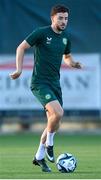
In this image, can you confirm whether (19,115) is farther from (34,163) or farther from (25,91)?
(34,163)

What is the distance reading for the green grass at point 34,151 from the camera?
378 inches

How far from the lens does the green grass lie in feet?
31.5

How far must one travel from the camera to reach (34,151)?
13.5 meters

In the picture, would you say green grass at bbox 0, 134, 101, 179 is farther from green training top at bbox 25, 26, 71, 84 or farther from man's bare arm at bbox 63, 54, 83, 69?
man's bare arm at bbox 63, 54, 83, 69

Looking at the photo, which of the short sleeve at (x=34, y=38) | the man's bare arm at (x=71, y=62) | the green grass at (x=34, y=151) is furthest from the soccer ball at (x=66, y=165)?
the short sleeve at (x=34, y=38)

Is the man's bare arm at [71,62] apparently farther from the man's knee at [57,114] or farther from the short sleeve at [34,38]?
the man's knee at [57,114]

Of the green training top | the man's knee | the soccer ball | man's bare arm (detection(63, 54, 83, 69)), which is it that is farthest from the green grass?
man's bare arm (detection(63, 54, 83, 69))

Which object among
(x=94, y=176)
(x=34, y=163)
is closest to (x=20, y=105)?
(x=34, y=163)

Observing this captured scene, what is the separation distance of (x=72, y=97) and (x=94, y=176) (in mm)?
7717

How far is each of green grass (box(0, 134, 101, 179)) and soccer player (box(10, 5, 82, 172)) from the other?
1.33 ft

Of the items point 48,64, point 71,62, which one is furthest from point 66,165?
point 71,62

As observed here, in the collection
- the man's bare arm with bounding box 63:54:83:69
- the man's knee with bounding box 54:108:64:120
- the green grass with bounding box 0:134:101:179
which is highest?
the man's bare arm with bounding box 63:54:83:69

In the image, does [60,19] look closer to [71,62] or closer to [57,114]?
[71,62]

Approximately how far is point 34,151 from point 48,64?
344cm
